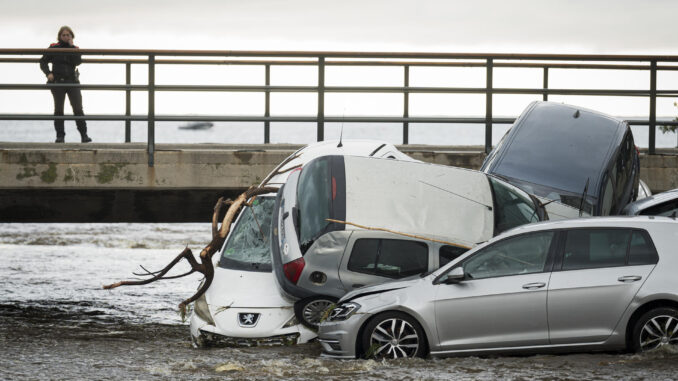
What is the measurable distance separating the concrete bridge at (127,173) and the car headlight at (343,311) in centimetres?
495

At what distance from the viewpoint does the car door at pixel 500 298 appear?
7.93m

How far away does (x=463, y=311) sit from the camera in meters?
8.01

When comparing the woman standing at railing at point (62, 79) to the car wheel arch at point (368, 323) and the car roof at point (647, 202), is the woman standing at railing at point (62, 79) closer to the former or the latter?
Result: the car wheel arch at point (368, 323)

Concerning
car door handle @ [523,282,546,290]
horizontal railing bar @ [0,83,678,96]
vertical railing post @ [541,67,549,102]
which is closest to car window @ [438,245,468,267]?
car door handle @ [523,282,546,290]

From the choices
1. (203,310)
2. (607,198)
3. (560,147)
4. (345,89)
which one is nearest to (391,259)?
(203,310)

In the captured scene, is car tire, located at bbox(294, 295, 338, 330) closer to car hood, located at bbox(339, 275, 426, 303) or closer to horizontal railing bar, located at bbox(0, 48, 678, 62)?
car hood, located at bbox(339, 275, 426, 303)

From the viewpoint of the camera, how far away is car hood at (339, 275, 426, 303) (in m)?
8.27

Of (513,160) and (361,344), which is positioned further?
(513,160)

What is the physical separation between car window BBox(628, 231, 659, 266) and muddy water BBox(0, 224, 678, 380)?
0.74 metres

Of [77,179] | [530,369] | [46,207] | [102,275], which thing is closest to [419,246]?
[530,369]

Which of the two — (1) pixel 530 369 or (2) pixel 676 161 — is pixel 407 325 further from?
(2) pixel 676 161

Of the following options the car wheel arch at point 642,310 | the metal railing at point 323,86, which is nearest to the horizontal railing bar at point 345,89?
the metal railing at point 323,86

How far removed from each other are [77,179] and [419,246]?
20.0ft

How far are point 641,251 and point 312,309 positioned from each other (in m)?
2.88
